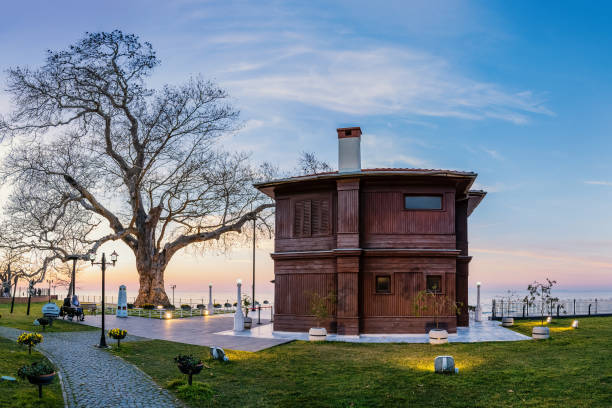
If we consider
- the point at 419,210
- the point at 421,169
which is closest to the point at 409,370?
the point at 419,210

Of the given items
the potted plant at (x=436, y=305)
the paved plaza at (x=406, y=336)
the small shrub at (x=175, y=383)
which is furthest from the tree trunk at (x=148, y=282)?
the small shrub at (x=175, y=383)

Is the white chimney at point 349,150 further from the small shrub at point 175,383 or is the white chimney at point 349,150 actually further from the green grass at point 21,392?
the green grass at point 21,392

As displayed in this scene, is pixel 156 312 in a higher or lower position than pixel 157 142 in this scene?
lower

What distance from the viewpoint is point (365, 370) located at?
1522 centimetres

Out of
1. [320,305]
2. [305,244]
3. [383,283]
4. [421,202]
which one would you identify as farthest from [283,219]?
[421,202]

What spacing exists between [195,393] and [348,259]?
11759 mm

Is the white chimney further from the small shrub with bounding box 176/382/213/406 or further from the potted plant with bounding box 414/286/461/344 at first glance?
the small shrub with bounding box 176/382/213/406

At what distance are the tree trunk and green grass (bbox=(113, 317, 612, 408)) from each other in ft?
65.5

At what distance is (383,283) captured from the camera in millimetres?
23188

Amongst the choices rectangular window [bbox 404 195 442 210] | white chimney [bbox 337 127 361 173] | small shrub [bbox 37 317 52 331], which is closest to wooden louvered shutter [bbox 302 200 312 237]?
white chimney [bbox 337 127 361 173]

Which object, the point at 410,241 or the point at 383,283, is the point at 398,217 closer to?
the point at 410,241

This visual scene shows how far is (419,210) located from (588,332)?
9426mm

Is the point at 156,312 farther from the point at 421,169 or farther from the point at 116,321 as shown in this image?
the point at 421,169

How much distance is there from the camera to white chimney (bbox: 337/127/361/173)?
79.0 feet
